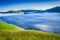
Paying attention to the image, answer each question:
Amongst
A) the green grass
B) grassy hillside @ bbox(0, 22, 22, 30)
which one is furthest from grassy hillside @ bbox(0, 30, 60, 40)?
grassy hillside @ bbox(0, 22, 22, 30)

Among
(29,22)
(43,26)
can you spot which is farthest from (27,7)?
(43,26)

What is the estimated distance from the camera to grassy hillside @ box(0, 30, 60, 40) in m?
2.52

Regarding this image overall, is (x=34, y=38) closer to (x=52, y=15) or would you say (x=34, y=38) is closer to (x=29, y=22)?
(x=29, y=22)

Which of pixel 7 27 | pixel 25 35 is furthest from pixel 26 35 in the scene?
pixel 7 27

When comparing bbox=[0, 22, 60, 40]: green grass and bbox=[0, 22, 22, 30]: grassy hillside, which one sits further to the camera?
bbox=[0, 22, 22, 30]: grassy hillside

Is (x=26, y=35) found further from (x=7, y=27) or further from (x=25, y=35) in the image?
(x=7, y=27)

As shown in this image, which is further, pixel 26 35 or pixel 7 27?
pixel 7 27

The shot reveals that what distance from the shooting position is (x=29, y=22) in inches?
108

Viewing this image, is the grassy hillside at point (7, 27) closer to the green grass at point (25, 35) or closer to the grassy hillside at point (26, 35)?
the green grass at point (25, 35)

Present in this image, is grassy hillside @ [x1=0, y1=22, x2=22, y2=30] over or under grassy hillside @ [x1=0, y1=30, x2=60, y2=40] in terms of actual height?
over

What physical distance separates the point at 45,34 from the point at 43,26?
17 cm

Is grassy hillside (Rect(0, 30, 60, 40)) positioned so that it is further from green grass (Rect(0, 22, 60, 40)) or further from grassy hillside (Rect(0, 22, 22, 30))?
grassy hillside (Rect(0, 22, 22, 30))

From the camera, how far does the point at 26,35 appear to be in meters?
2.59

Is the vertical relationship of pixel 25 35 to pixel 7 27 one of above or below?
below
